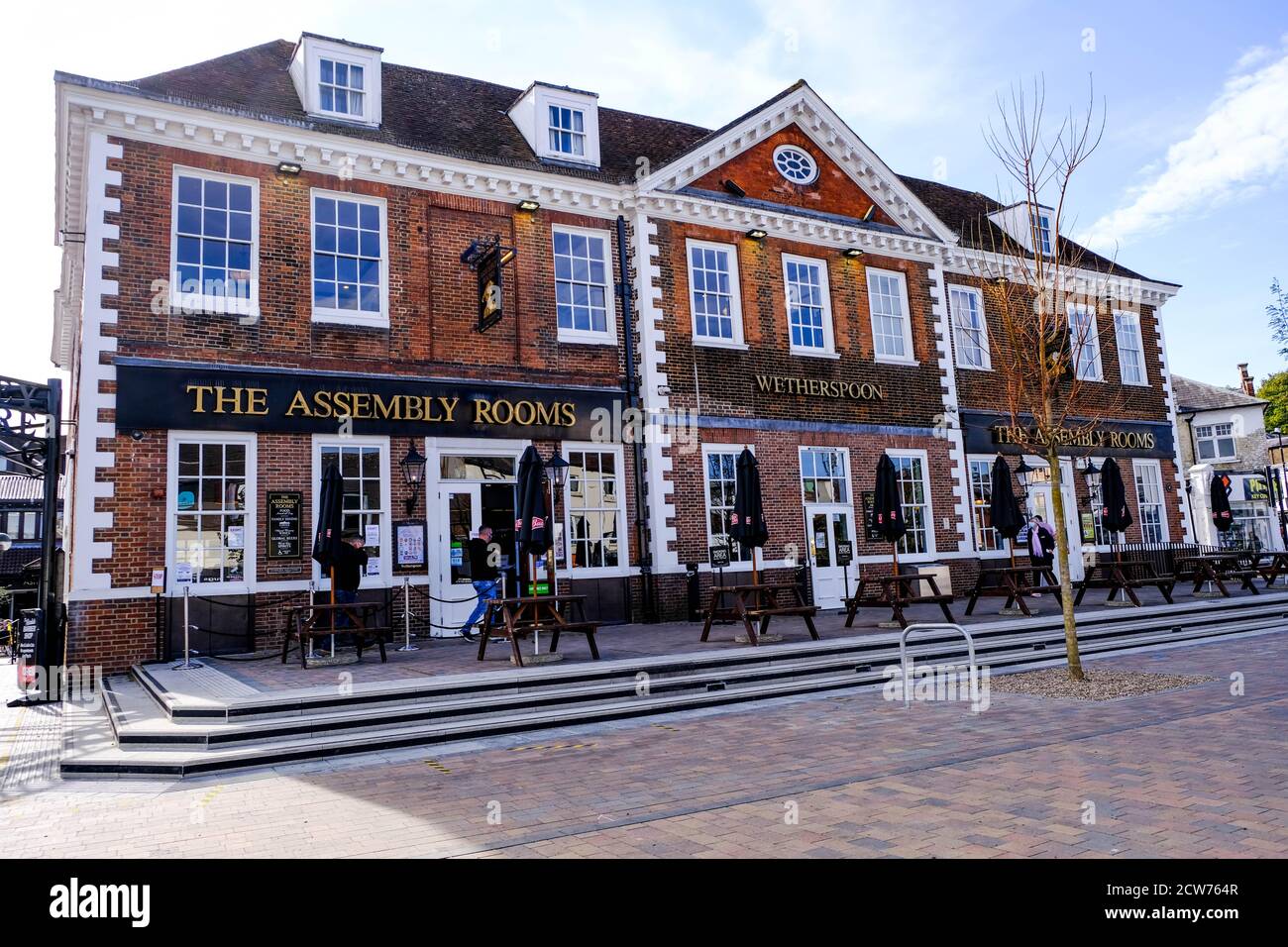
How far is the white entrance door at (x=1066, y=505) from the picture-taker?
21.7 metres

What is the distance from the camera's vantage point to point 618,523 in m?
16.2

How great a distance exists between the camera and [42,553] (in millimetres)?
12281

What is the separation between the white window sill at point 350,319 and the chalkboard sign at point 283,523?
2.92 metres

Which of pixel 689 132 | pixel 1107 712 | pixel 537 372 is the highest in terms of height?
pixel 689 132

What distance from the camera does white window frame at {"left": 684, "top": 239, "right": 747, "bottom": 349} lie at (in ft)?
57.3

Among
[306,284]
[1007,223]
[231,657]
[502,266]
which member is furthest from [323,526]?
[1007,223]

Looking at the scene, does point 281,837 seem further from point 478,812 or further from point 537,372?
point 537,372

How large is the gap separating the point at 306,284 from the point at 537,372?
420 centimetres

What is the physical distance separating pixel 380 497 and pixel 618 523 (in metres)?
4.48

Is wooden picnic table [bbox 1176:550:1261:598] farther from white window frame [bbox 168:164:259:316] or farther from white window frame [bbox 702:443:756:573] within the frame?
white window frame [bbox 168:164:259:316]

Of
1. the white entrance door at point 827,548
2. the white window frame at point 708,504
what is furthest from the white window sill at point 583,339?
the white entrance door at point 827,548

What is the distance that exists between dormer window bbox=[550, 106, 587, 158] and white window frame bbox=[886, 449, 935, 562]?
9.48 metres

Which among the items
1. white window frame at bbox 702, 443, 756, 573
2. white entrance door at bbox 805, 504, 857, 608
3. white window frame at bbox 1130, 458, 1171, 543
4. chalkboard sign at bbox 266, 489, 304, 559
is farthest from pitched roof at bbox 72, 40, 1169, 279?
white window frame at bbox 1130, 458, 1171, 543

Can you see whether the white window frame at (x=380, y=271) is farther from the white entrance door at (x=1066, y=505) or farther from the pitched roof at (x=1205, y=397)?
the pitched roof at (x=1205, y=397)
